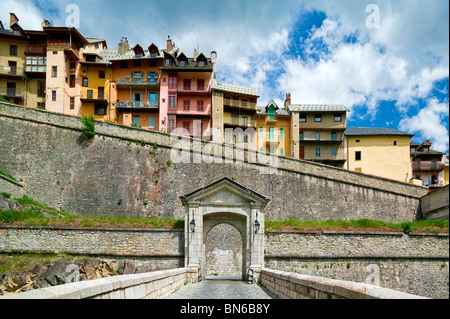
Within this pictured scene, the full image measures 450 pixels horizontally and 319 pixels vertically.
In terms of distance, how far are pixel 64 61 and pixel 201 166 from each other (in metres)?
22.1

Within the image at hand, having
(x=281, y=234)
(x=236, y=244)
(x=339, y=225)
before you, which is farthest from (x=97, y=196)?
(x=339, y=225)

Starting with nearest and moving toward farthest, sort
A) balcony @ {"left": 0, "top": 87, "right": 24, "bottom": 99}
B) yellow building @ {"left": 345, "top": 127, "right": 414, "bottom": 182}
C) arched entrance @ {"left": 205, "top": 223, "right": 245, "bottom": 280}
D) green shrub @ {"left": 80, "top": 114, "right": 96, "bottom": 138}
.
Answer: arched entrance @ {"left": 205, "top": 223, "right": 245, "bottom": 280}
green shrub @ {"left": 80, "top": 114, "right": 96, "bottom": 138}
balcony @ {"left": 0, "top": 87, "right": 24, "bottom": 99}
yellow building @ {"left": 345, "top": 127, "right": 414, "bottom": 182}

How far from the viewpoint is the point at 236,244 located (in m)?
35.6

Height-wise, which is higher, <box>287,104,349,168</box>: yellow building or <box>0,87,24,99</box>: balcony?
<box>0,87,24,99</box>: balcony

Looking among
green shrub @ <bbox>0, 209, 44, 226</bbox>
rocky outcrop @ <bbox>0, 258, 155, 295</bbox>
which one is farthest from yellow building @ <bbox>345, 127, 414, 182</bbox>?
green shrub @ <bbox>0, 209, 44, 226</bbox>

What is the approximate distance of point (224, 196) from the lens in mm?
24094

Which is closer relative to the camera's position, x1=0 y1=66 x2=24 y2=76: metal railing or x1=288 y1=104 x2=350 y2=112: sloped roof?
x1=0 y1=66 x2=24 y2=76: metal railing

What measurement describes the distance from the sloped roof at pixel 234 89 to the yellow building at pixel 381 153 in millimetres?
12436

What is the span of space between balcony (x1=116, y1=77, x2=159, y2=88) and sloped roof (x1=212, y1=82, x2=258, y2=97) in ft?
23.0

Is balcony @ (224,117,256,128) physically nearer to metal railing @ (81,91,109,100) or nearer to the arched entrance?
metal railing @ (81,91,109,100)

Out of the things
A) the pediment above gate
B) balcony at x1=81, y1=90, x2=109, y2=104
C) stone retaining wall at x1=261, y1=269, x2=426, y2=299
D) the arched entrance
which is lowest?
the arched entrance

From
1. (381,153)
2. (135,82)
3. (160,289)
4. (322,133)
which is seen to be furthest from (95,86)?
(160,289)

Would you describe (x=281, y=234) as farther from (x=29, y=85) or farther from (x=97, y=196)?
(x=29, y=85)

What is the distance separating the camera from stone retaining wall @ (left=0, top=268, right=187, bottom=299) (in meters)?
5.38
